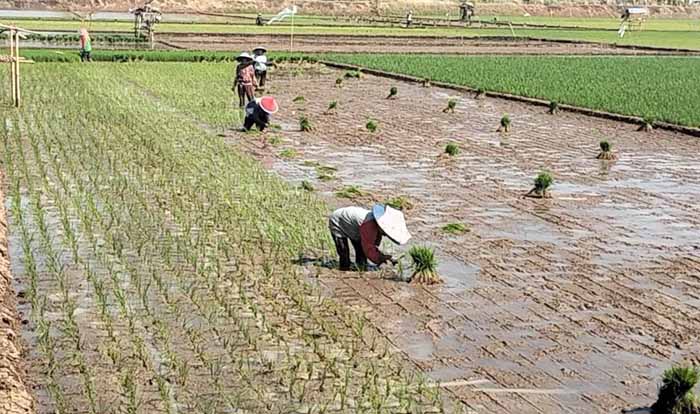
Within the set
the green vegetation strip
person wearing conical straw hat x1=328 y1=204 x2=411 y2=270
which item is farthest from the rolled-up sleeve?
the green vegetation strip

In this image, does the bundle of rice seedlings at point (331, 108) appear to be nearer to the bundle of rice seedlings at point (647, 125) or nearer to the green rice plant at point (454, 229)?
the bundle of rice seedlings at point (647, 125)

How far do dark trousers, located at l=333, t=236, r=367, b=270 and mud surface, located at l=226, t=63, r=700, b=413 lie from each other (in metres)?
0.12

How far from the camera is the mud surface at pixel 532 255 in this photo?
19.1ft

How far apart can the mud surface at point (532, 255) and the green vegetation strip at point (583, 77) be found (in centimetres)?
315

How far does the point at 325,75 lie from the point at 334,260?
19602 millimetres

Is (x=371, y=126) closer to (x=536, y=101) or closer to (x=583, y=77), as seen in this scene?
(x=536, y=101)

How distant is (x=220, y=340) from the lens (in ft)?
19.9

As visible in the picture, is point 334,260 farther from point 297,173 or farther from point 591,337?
point 297,173

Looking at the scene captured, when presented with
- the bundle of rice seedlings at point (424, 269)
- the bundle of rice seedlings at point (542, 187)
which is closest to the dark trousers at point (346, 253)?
the bundle of rice seedlings at point (424, 269)

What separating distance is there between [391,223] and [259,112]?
8.42 meters

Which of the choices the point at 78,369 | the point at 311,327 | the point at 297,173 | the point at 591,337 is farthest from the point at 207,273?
the point at 297,173

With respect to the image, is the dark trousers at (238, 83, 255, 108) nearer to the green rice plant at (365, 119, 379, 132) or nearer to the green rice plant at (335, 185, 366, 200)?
the green rice plant at (365, 119, 379, 132)

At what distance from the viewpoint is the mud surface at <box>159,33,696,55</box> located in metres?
37.5

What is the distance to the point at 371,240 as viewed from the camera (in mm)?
7207
